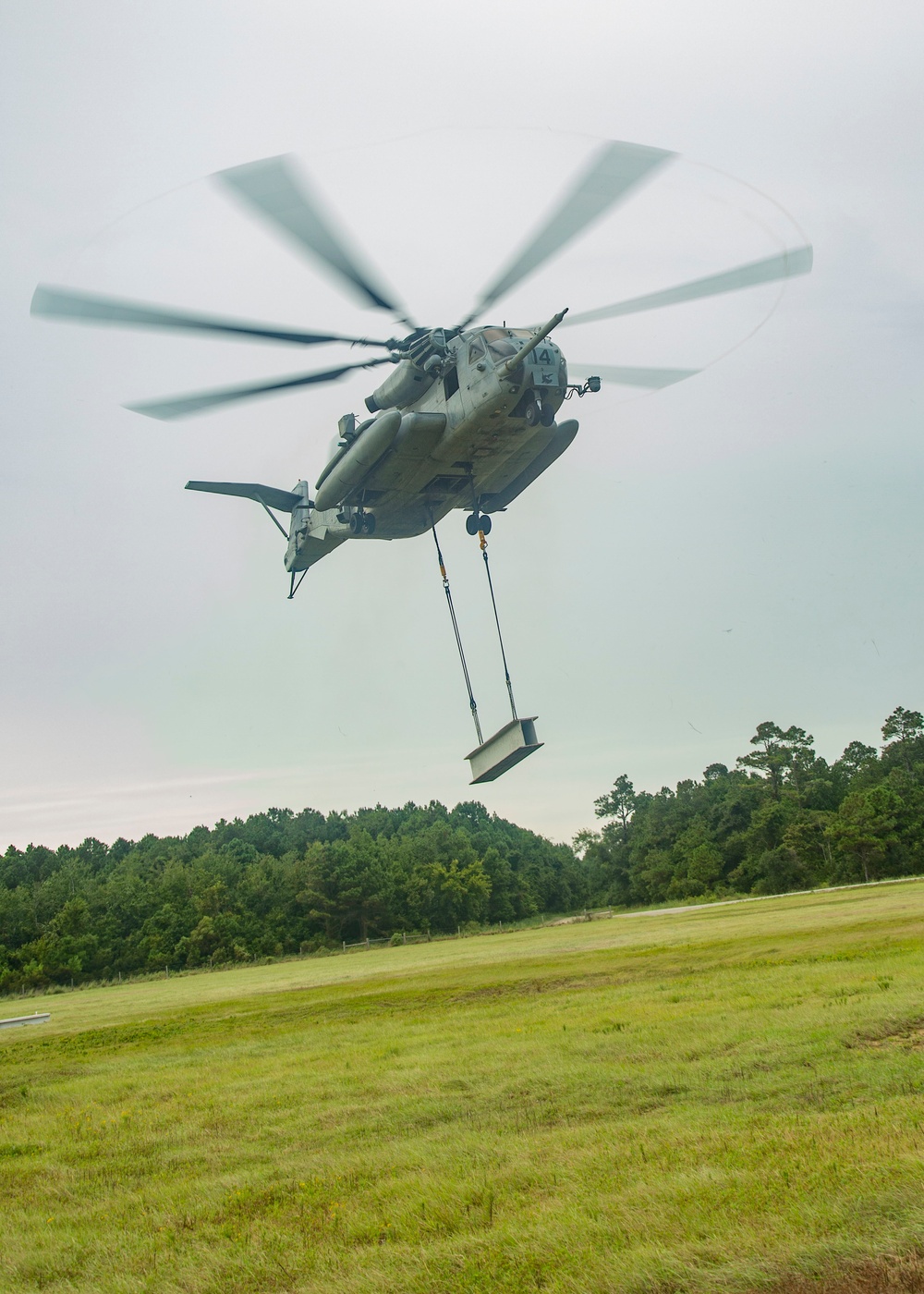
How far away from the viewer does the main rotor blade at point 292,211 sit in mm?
9555

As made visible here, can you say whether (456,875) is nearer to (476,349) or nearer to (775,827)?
(775,827)

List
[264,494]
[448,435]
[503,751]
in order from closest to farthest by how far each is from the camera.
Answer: [503,751] → [448,435] → [264,494]

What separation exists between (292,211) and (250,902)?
74.9 m

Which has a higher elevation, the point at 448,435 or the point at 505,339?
the point at 505,339

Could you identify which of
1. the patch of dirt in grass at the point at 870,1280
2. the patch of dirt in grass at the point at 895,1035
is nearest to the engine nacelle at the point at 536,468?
the patch of dirt in grass at the point at 895,1035

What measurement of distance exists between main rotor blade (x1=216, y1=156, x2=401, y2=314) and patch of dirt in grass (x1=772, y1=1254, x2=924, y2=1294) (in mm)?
10118

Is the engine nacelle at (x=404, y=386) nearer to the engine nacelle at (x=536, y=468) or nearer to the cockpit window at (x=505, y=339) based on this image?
the cockpit window at (x=505, y=339)

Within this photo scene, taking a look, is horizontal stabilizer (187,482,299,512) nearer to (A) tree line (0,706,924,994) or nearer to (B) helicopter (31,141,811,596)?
(B) helicopter (31,141,811,596)

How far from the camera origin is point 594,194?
10406 millimetres

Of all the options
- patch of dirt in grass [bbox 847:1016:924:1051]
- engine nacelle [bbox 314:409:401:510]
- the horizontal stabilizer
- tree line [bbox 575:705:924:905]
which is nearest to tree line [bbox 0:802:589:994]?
tree line [bbox 575:705:924:905]

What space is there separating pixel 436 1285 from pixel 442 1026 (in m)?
10.1

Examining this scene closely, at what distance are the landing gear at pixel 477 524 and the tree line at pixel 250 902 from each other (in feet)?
197

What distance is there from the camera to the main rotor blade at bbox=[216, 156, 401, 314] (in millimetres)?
9555

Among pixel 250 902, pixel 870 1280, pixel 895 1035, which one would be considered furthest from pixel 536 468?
pixel 250 902
